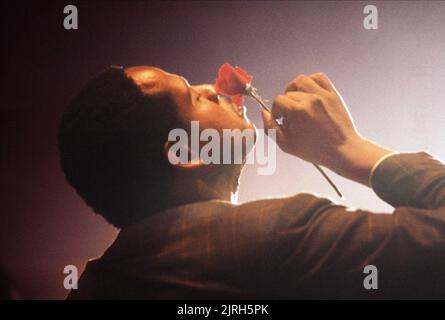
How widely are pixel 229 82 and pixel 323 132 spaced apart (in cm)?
21

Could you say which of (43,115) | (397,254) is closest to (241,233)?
(397,254)

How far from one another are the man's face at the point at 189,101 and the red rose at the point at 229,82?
0.06ft

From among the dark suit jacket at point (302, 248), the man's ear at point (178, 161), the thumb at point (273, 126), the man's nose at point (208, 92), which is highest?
the man's nose at point (208, 92)

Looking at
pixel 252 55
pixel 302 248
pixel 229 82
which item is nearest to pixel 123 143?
pixel 229 82

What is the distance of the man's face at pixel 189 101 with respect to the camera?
0.77 metres

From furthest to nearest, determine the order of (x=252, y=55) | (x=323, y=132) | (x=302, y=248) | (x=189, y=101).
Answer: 1. (x=252, y=55)
2. (x=189, y=101)
3. (x=323, y=132)
4. (x=302, y=248)

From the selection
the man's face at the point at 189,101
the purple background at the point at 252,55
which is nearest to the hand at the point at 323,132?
the man's face at the point at 189,101

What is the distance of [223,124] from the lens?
2.58 ft

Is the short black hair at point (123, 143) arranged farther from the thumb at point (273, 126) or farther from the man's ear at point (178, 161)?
the thumb at point (273, 126)

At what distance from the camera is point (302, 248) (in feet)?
1.84

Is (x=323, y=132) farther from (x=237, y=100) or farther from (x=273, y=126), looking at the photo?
(x=237, y=100)

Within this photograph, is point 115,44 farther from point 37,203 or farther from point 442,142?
point 442,142
